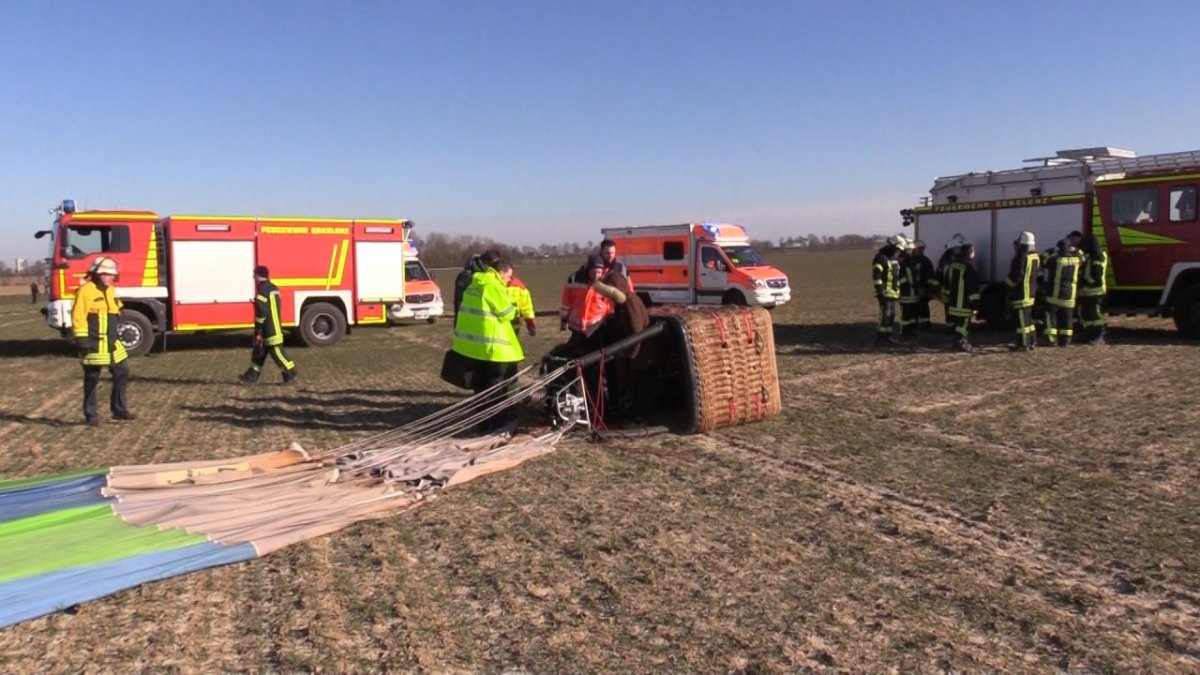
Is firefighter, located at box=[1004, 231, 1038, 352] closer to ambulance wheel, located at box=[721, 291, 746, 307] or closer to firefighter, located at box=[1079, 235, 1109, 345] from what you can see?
firefighter, located at box=[1079, 235, 1109, 345]

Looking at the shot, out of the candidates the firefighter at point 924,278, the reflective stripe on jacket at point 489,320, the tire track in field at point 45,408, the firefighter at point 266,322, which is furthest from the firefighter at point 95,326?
the firefighter at point 924,278

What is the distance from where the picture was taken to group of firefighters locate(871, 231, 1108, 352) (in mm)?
13852

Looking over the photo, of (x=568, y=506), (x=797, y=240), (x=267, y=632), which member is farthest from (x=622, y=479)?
(x=797, y=240)

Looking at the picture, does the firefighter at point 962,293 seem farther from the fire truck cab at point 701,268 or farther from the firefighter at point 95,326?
the firefighter at point 95,326

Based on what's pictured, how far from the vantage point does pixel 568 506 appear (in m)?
6.30

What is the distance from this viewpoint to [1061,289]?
14.1 meters

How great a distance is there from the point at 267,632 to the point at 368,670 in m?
0.70

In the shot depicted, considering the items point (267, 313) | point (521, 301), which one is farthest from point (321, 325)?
point (521, 301)

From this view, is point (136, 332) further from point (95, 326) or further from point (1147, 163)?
point (1147, 163)

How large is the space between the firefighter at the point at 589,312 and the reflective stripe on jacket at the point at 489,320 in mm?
715

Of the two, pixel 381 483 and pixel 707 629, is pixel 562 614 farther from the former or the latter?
pixel 381 483

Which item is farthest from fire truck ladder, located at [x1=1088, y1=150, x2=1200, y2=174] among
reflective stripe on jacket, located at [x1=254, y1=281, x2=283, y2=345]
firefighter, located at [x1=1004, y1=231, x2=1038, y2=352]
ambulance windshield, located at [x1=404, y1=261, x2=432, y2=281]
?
ambulance windshield, located at [x1=404, y1=261, x2=432, y2=281]

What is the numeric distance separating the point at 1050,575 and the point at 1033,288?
1022 centimetres

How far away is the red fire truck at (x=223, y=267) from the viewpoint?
55.2 feet
